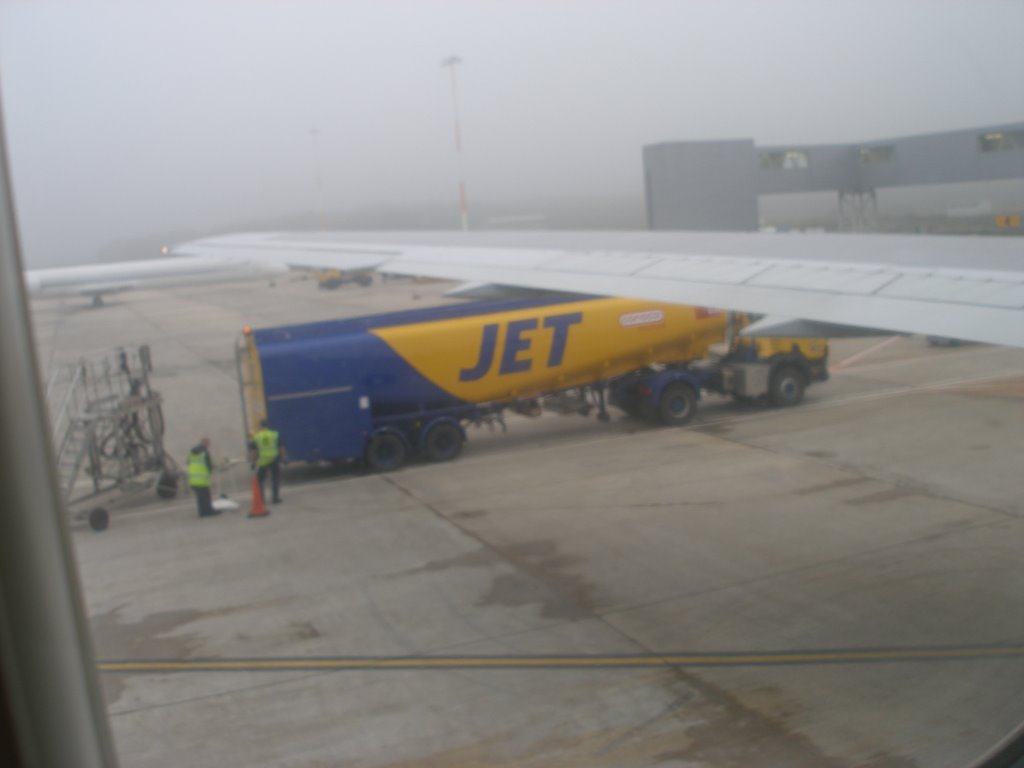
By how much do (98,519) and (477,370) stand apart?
20.8 feet

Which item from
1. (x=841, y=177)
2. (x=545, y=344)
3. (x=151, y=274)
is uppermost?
(x=841, y=177)

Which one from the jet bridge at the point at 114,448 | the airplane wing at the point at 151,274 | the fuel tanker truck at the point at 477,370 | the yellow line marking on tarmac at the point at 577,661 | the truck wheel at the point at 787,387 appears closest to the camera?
the yellow line marking on tarmac at the point at 577,661

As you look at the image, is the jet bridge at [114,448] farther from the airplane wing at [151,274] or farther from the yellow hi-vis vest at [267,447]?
the airplane wing at [151,274]

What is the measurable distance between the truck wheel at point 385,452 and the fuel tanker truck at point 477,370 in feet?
0.06

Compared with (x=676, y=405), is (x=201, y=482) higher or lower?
higher

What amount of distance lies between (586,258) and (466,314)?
256 inches

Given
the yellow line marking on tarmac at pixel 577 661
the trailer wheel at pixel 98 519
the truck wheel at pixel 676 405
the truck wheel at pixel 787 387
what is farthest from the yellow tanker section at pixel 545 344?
the yellow line marking on tarmac at pixel 577 661

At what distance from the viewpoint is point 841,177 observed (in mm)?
8078

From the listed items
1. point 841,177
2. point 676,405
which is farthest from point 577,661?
point 676,405

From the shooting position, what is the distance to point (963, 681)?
6766mm

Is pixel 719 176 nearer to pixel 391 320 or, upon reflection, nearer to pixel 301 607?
pixel 301 607

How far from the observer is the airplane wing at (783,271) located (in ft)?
18.1

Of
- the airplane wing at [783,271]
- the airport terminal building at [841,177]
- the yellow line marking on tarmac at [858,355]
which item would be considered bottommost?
the yellow line marking on tarmac at [858,355]

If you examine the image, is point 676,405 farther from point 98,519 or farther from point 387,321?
point 98,519
